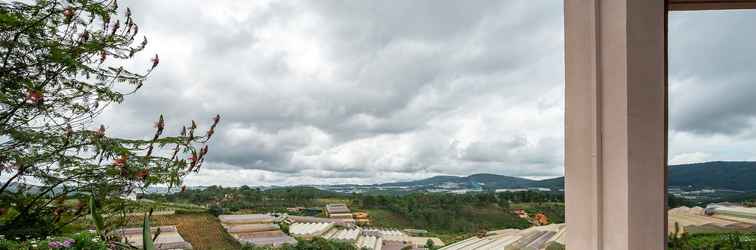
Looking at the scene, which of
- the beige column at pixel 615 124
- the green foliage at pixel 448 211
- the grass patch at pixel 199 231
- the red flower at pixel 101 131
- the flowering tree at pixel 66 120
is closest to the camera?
the beige column at pixel 615 124

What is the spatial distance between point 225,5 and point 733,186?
67.6 inches

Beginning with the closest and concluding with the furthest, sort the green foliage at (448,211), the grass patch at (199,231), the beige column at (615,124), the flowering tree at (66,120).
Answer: the beige column at (615,124) → the flowering tree at (66,120) → the grass patch at (199,231) → the green foliage at (448,211)

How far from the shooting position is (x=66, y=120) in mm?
1383

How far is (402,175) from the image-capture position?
167cm

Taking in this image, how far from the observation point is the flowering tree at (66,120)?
4.27 feet

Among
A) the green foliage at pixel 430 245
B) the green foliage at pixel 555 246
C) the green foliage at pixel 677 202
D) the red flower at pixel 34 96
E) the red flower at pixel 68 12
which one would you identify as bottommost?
the green foliage at pixel 430 245

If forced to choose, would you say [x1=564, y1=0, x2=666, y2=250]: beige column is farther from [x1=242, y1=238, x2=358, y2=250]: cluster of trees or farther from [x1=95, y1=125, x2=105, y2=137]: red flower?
[x1=95, y1=125, x2=105, y2=137]: red flower

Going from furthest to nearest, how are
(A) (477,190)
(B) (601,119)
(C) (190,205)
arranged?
(A) (477,190) → (C) (190,205) → (B) (601,119)

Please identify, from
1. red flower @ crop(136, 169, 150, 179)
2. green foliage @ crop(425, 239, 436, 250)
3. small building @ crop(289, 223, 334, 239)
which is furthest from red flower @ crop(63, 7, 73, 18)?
green foliage @ crop(425, 239, 436, 250)

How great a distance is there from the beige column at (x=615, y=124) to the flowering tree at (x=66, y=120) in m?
1.14

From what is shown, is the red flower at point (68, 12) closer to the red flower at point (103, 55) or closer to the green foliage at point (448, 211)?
the red flower at point (103, 55)

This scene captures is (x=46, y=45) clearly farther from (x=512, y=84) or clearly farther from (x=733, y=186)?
(x=733, y=186)

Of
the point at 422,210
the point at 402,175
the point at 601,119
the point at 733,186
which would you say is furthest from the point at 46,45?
the point at 733,186

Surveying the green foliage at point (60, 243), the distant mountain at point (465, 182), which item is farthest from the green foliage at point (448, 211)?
the green foliage at point (60, 243)
